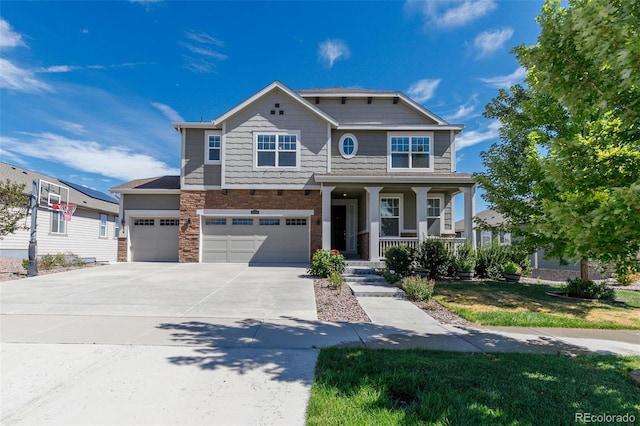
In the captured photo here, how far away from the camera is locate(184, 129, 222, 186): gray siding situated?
14734 mm

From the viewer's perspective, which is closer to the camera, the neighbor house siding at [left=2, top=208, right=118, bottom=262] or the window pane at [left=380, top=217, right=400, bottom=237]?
the window pane at [left=380, top=217, right=400, bottom=237]

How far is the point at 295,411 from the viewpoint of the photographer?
9.07 feet

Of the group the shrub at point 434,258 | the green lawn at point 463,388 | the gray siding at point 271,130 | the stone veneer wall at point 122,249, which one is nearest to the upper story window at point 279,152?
the gray siding at point 271,130

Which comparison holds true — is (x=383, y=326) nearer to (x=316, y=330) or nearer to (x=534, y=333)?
(x=316, y=330)

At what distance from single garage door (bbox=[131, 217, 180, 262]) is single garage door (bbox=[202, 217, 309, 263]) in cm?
212

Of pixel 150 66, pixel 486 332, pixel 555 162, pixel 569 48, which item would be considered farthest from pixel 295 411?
pixel 150 66

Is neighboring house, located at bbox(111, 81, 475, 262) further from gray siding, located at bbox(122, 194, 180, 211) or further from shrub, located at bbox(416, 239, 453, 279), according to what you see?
shrub, located at bbox(416, 239, 453, 279)

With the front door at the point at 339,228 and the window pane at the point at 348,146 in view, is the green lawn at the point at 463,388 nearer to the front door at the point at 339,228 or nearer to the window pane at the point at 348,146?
the window pane at the point at 348,146

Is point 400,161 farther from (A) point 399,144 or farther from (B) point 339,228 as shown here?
(B) point 339,228

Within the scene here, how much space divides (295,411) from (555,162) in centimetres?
383

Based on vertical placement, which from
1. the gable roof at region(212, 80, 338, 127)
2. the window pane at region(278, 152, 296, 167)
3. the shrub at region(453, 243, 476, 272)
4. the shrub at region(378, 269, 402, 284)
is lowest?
the shrub at region(378, 269, 402, 284)

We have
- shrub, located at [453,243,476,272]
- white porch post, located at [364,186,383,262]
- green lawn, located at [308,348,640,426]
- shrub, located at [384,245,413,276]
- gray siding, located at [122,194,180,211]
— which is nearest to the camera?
green lawn, located at [308,348,640,426]

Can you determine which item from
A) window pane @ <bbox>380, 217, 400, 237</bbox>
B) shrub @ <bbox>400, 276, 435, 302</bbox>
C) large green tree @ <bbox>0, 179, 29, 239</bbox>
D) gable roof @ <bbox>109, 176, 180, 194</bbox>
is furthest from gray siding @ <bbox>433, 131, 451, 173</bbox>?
large green tree @ <bbox>0, 179, 29, 239</bbox>

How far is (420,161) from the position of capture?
14.9m
